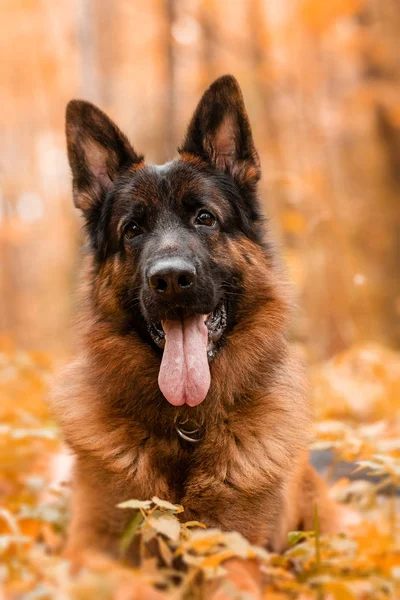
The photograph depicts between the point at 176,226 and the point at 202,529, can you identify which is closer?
the point at 202,529

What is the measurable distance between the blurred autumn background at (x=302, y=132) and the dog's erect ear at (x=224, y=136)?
1857mm

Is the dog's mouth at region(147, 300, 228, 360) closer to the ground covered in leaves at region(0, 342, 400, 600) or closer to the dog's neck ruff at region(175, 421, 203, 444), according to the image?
the dog's neck ruff at region(175, 421, 203, 444)

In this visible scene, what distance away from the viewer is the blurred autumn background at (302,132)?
6102mm

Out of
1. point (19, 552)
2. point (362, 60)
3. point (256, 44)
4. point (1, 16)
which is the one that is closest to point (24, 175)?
point (1, 16)

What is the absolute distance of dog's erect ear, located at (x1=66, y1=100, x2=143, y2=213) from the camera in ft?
11.1

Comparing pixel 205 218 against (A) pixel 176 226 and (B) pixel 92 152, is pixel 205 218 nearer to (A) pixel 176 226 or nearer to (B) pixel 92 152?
(A) pixel 176 226

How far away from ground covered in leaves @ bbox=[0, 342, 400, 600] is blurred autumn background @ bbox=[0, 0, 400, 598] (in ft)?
0.13

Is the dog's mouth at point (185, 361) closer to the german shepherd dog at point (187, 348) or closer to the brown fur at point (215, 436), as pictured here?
the german shepherd dog at point (187, 348)

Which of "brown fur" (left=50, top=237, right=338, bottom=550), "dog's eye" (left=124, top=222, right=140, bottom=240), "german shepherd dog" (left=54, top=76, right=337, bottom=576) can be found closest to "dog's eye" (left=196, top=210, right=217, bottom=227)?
"german shepherd dog" (left=54, top=76, right=337, bottom=576)

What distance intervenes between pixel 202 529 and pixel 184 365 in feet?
2.55

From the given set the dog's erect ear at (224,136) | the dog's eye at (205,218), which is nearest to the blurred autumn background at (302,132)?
the dog's eye at (205,218)

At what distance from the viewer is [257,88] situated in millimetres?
10555

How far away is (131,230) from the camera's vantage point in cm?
337

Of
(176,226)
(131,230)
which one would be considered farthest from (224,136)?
(131,230)
